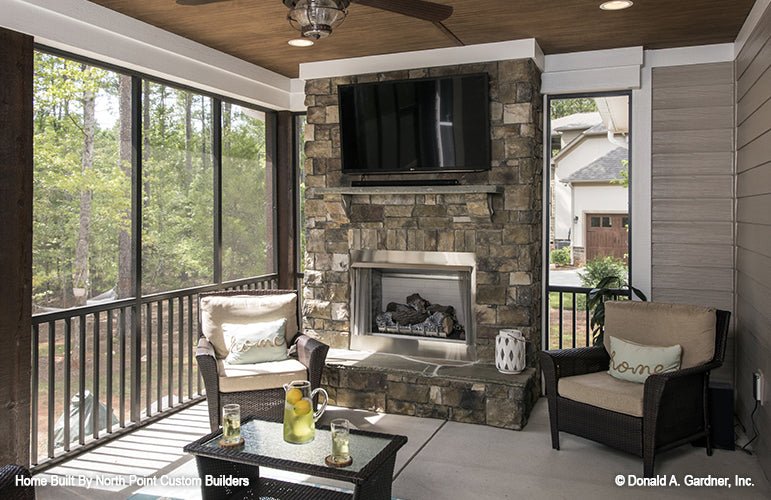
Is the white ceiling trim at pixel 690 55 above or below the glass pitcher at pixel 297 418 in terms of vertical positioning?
above

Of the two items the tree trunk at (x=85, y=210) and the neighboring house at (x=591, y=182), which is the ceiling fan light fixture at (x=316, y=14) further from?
the neighboring house at (x=591, y=182)

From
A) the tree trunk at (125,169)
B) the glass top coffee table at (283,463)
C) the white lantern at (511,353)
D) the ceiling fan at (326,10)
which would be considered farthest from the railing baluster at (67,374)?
the white lantern at (511,353)

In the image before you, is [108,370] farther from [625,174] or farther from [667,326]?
[625,174]

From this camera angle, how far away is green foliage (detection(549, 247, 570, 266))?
4766 millimetres

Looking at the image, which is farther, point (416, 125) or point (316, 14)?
point (416, 125)

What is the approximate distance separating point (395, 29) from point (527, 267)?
6.18 ft

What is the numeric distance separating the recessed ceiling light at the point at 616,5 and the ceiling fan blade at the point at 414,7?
62.1 inches

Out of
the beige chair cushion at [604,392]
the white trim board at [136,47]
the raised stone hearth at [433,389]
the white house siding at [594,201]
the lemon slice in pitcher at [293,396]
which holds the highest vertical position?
the white trim board at [136,47]

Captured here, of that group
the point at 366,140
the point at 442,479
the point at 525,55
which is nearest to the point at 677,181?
the point at 525,55

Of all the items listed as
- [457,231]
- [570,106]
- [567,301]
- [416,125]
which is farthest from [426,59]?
[567,301]

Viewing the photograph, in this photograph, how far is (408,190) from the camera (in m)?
4.45

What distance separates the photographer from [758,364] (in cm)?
344

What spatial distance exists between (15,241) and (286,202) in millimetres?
2690

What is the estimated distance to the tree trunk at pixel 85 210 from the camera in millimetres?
3572
